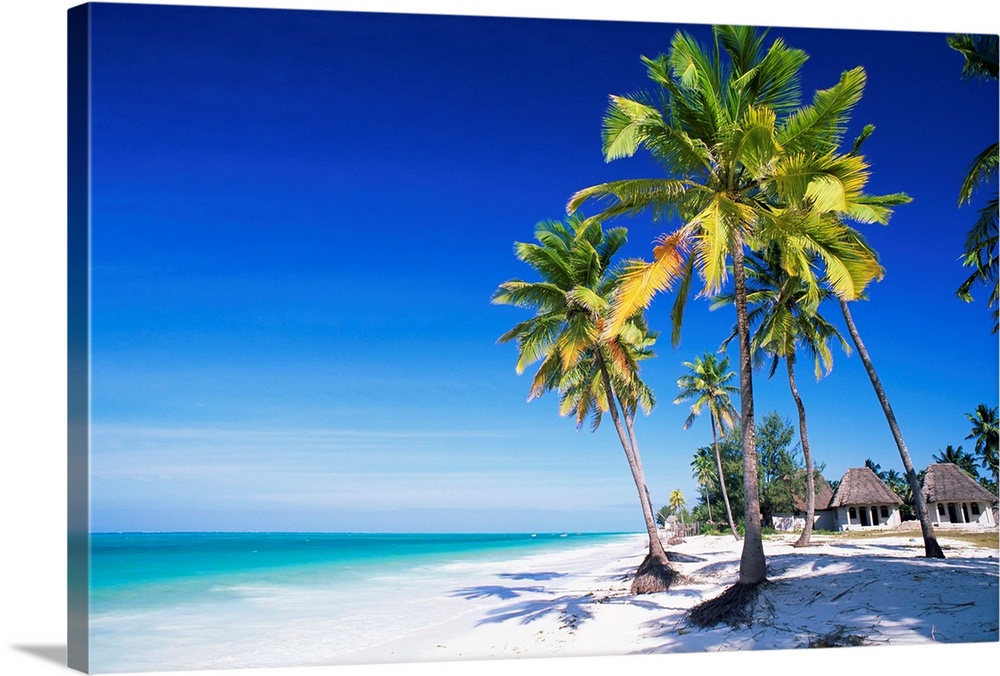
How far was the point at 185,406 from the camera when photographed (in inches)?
339

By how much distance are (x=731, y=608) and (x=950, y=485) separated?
6.59m

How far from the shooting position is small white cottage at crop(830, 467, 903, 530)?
17141 millimetres

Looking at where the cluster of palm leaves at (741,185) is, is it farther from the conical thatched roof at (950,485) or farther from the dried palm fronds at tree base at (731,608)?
the conical thatched roof at (950,485)

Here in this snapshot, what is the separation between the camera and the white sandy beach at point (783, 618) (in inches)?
290

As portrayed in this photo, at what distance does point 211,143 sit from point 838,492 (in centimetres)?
1472

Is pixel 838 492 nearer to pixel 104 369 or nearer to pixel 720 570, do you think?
pixel 720 570

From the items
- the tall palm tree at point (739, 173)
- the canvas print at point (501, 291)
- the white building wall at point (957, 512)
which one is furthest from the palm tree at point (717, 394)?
the tall palm tree at point (739, 173)

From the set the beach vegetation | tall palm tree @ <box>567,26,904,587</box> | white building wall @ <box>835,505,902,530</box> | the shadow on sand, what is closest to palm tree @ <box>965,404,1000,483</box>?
the beach vegetation

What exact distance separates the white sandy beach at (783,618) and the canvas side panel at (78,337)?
215cm

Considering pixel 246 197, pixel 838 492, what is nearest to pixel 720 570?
pixel 246 197

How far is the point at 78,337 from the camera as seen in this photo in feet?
21.2

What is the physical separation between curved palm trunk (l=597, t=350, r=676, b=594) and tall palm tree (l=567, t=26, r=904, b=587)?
187 centimetres

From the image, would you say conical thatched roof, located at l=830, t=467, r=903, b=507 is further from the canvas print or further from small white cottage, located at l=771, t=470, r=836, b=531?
the canvas print

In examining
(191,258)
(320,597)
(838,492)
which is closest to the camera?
(191,258)
